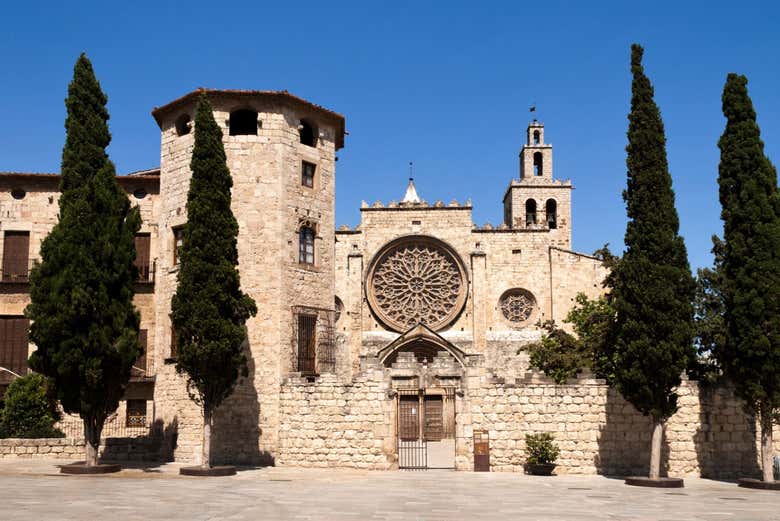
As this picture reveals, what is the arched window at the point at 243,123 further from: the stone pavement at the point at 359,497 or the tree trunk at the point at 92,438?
the stone pavement at the point at 359,497

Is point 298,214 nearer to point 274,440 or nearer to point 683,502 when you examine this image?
point 274,440

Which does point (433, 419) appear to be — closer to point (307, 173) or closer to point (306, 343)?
Result: point (306, 343)

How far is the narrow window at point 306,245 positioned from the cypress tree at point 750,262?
1140 centimetres

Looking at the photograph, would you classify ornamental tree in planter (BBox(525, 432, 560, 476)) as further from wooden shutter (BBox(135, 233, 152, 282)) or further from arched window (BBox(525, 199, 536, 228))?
arched window (BBox(525, 199, 536, 228))

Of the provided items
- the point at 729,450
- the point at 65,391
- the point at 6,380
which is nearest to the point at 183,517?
the point at 65,391

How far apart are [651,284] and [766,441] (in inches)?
166

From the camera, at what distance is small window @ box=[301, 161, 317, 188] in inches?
947

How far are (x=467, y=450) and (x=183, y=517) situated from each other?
32.8 ft

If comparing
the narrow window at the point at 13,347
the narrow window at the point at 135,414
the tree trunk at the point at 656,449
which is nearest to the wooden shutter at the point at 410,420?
the narrow window at the point at 135,414

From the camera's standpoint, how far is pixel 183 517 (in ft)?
38.1

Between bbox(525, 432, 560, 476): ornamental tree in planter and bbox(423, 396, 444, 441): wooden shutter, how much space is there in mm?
13222

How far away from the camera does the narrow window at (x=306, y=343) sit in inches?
903

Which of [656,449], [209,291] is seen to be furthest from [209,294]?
[656,449]

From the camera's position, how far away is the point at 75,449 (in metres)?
22.6
